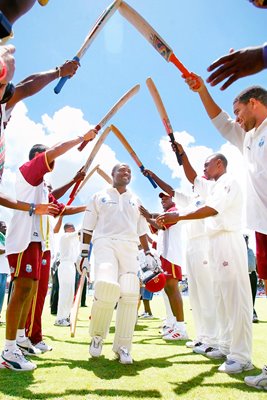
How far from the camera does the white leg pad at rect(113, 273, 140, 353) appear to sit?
14.7 feet

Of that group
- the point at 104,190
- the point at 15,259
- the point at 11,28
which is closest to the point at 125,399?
the point at 15,259

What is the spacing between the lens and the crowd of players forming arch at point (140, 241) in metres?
3.60

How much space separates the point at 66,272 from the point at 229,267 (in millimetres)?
5595

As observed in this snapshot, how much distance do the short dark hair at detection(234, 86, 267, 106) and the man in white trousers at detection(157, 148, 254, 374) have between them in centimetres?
115

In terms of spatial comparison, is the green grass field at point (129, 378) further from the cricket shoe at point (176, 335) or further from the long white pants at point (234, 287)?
the cricket shoe at point (176, 335)

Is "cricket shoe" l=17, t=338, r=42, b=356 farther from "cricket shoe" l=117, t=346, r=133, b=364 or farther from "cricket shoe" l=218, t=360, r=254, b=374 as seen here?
"cricket shoe" l=218, t=360, r=254, b=374

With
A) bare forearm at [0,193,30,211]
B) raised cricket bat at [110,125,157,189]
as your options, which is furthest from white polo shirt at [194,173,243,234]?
raised cricket bat at [110,125,157,189]

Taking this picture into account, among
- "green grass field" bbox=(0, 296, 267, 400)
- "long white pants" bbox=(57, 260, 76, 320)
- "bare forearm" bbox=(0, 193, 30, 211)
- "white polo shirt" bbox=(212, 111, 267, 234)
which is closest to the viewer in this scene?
"green grass field" bbox=(0, 296, 267, 400)

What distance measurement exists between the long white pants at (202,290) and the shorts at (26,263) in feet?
7.88

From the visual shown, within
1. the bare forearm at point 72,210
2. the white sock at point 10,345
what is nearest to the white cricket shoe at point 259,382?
the white sock at point 10,345

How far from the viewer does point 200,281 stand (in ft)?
18.3

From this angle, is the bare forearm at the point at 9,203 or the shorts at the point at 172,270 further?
the shorts at the point at 172,270

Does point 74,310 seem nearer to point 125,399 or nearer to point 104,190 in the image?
point 104,190

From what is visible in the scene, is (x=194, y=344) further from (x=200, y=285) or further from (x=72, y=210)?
(x=72, y=210)
